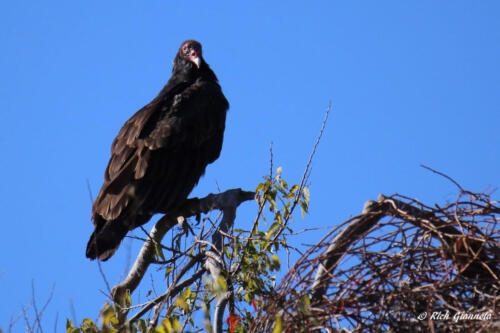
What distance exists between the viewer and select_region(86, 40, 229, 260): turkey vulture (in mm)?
4453

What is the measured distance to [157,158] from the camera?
4746mm

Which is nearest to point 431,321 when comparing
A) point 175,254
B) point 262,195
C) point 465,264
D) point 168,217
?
point 465,264

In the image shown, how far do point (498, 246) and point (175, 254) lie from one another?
166 cm

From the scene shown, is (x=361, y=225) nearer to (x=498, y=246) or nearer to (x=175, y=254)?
(x=498, y=246)

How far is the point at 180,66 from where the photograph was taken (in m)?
5.88

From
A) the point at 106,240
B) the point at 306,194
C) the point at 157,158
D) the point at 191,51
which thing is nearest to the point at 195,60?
the point at 191,51

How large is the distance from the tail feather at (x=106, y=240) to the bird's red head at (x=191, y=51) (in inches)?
65.5

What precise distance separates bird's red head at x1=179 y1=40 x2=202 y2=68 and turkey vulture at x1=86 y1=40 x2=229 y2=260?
1.25 feet

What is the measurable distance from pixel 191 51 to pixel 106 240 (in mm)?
2018

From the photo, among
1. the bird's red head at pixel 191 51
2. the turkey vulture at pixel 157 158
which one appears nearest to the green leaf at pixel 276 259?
the turkey vulture at pixel 157 158

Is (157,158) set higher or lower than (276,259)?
higher

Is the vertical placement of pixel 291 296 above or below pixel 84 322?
below

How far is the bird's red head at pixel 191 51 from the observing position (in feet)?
18.8

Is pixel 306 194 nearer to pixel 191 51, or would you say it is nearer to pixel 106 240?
pixel 106 240
